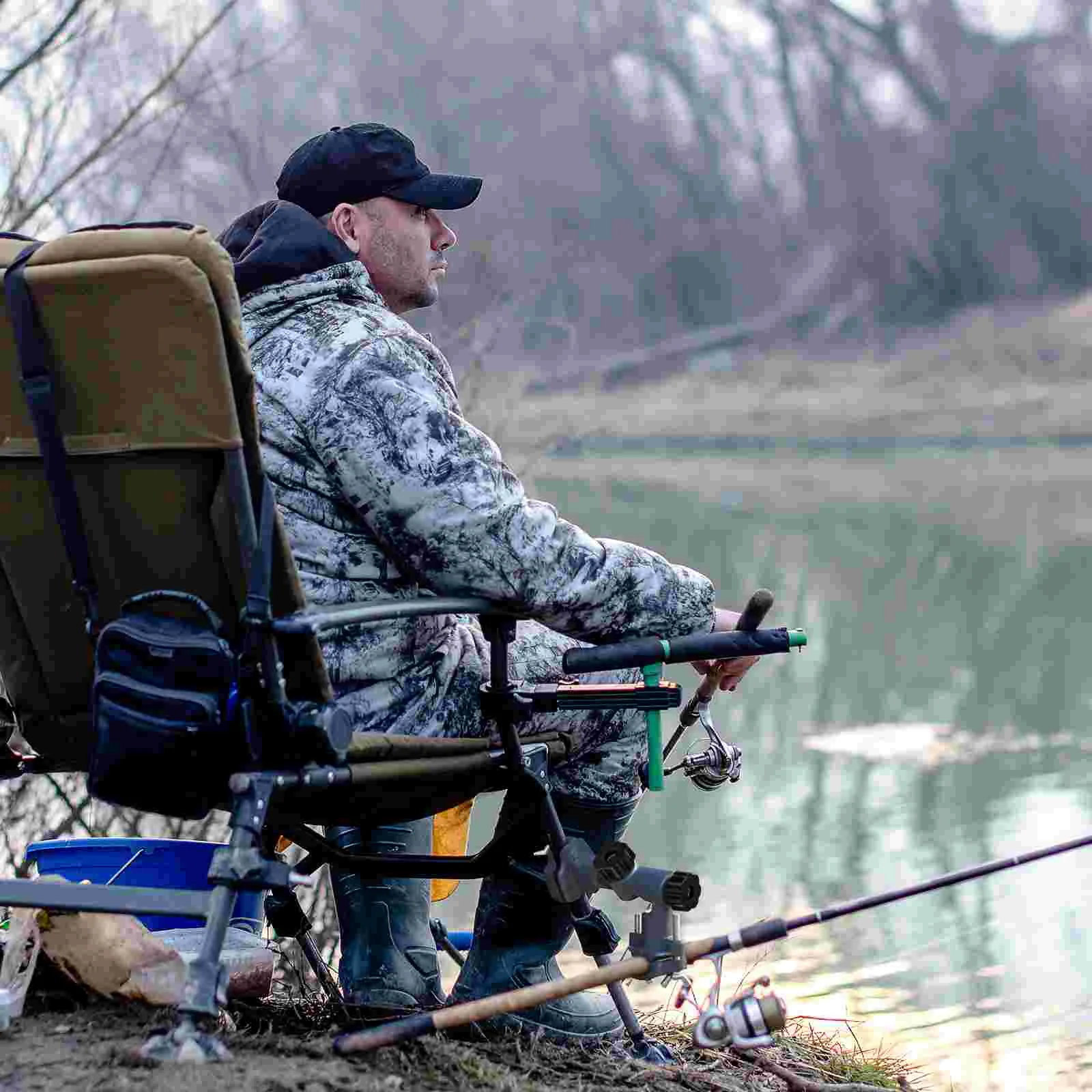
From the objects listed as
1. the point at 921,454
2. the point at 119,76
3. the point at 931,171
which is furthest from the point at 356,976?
the point at 931,171

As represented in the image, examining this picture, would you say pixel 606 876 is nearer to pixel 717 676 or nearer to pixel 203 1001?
pixel 717 676

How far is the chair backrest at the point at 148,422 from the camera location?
206 centimetres

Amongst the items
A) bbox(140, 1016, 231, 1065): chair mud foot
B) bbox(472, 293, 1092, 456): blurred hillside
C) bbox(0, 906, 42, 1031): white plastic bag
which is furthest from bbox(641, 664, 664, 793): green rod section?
bbox(472, 293, 1092, 456): blurred hillside

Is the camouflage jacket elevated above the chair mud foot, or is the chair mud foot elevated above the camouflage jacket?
the camouflage jacket

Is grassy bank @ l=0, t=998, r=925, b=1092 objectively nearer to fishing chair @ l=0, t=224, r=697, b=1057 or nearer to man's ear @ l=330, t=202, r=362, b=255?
fishing chair @ l=0, t=224, r=697, b=1057

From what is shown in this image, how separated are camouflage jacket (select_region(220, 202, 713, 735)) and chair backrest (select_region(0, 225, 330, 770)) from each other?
0.22 m

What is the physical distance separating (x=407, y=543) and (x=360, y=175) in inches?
23.4

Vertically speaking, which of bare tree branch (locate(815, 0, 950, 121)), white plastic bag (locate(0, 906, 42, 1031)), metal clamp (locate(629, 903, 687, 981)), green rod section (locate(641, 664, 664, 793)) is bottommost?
metal clamp (locate(629, 903, 687, 981))

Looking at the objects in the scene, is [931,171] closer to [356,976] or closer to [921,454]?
[921,454]

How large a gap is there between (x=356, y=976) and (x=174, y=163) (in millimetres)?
2603

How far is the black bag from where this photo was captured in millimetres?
2074

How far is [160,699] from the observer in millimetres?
2068

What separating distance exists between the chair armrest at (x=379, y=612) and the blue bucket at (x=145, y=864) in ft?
1.56

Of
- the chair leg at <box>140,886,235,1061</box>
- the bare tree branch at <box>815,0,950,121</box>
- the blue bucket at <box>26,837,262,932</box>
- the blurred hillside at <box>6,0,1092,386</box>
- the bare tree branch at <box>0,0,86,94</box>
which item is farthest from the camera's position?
the bare tree branch at <box>815,0,950,121</box>
